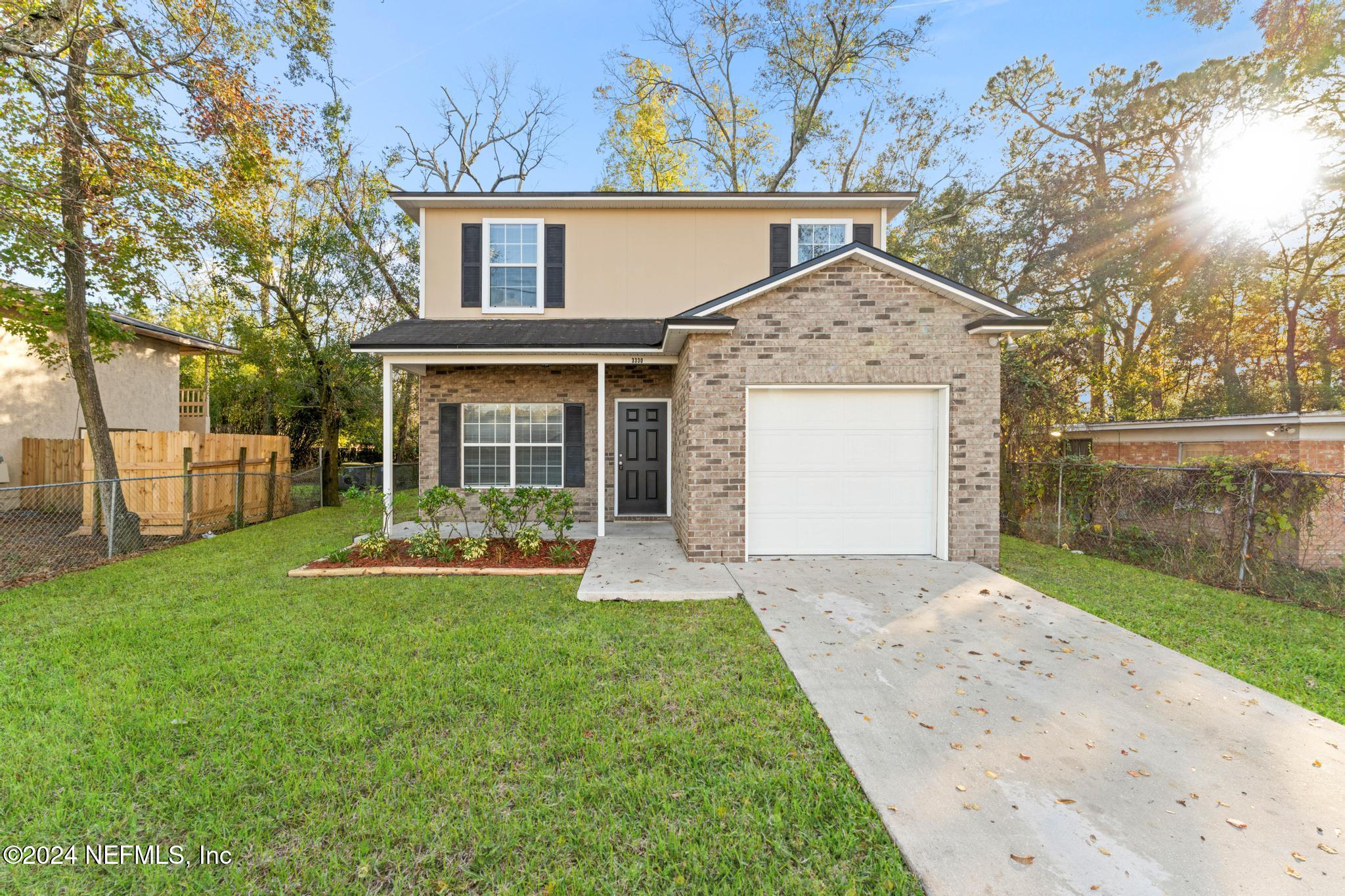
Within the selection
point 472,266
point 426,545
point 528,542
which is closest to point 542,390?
point 472,266

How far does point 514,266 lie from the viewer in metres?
9.66

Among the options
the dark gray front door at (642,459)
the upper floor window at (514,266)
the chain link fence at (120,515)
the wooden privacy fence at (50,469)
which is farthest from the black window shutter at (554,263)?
the wooden privacy fence at (50,469)

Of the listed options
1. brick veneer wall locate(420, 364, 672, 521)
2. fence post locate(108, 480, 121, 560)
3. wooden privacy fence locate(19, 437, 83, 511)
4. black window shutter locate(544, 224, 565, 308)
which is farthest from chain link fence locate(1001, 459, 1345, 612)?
wooden privacy fence locate(19, 437, 83, 511)

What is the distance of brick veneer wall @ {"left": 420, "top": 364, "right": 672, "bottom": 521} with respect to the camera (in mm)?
9430

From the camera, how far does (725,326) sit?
20.9 ft

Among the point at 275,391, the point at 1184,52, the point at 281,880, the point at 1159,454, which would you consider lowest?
the point at 281,880

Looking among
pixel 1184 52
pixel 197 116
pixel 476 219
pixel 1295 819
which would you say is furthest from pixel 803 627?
pixel 1184 52

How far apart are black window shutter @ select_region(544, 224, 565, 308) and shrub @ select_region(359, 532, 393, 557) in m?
5.00

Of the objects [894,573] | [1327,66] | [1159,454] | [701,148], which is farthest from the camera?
[701,148]

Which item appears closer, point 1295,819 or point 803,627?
point 1295,819

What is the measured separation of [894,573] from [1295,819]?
3795 mm

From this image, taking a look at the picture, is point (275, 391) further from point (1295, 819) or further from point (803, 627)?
point (1295, 819)

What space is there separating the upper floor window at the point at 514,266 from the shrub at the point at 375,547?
4.71 metres

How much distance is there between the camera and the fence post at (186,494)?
27.7ft
